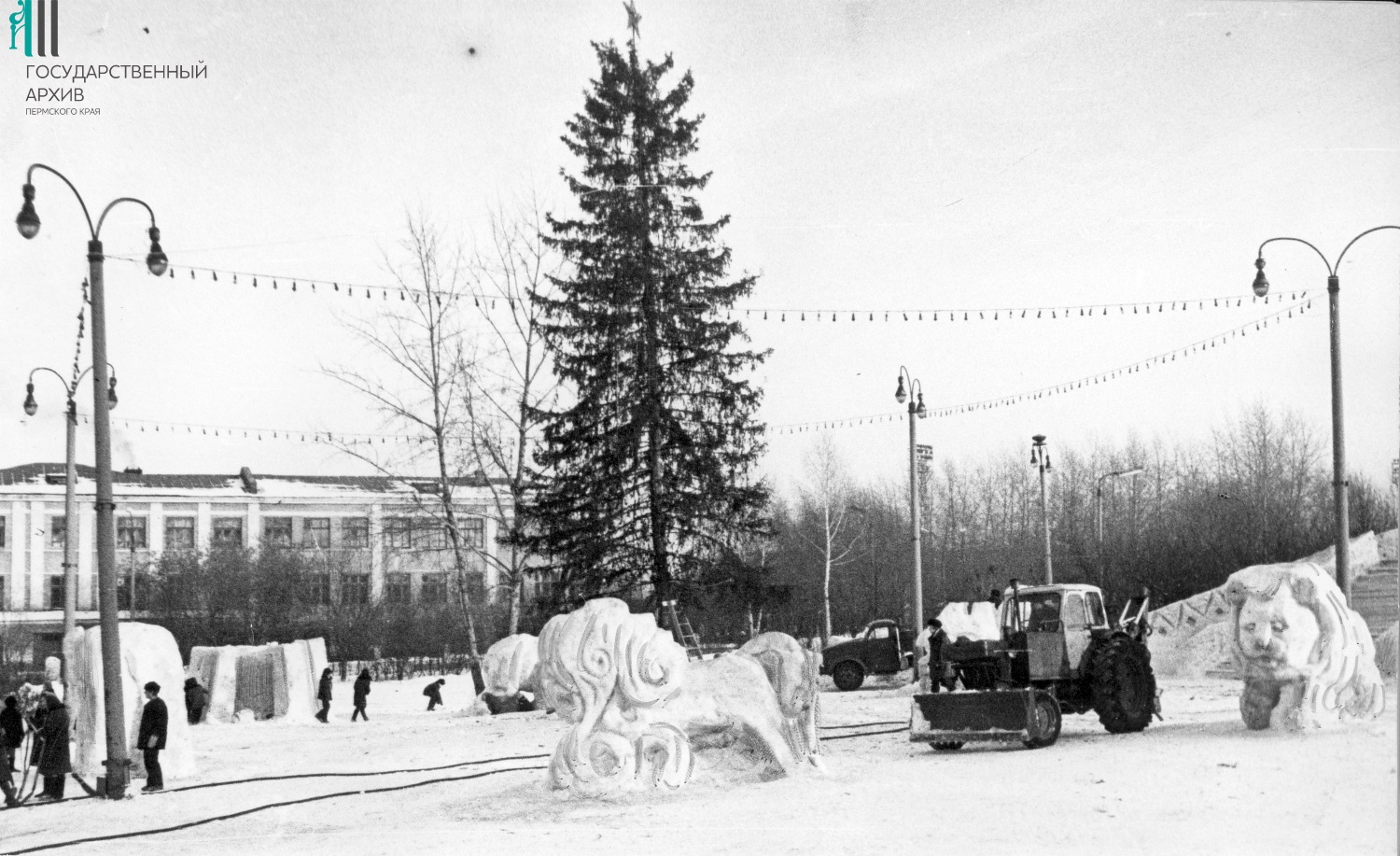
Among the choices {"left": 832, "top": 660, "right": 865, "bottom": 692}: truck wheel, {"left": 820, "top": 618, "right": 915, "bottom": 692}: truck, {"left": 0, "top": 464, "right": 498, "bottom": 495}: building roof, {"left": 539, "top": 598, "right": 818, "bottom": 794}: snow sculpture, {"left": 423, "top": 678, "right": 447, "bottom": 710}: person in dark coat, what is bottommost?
{"left": 423, "top": 678, "right": 447, "bottom": 710}: person in dark coat

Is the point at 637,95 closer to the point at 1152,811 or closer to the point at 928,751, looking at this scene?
the point at 928,751

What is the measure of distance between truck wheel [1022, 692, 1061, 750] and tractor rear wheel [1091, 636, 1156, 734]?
4.02 ft

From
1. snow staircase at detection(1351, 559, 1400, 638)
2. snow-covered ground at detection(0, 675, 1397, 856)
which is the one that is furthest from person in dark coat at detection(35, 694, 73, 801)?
snow staircase at detection(1351, 559, 1400, 638)

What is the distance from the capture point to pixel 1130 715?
15477 millimetres

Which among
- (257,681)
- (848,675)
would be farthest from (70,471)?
(848,675)

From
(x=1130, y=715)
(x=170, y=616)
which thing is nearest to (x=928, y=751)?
(x=1130, y=715)

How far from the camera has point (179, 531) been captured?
5128 cm

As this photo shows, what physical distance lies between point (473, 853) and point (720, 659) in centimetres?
376

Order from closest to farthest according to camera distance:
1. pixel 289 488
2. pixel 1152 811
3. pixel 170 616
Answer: pixel 1152 811
pixel 170 616
pixel 289 488

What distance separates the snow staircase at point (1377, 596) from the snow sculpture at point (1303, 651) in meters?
11.8

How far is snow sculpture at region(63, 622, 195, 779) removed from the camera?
15.0 metres

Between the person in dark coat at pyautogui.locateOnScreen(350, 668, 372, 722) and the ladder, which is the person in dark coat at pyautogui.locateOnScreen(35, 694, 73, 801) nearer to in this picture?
the person in dark coat at pyautogui.locateOnScreen(350, 668, 372, 722)

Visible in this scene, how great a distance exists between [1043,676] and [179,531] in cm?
4444

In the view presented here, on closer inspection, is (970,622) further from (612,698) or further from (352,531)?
(352,531)
